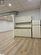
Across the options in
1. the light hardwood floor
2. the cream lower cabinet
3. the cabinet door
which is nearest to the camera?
the light hardwood floor

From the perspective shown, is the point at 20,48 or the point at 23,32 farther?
the point at 23,32

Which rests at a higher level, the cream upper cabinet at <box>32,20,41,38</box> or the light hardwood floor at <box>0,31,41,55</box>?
the cream upper cabinet at <box>32,20,41,38</box>

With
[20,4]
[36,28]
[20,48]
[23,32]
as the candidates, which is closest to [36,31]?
[36,28]

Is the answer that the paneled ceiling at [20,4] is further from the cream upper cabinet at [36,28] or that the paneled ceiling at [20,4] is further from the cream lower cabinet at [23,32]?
the cream lower cabinet at [23,32]

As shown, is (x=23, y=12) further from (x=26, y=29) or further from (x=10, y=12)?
(x=26, y=29)

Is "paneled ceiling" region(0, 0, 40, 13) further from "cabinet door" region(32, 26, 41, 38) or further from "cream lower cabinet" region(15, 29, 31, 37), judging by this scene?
"cream lower cabinet" region(15, 29, 31, 37)

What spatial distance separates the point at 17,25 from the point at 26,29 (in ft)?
3.56

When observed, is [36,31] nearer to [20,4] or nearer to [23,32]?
[23,32]

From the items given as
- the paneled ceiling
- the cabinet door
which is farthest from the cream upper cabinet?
the paneled ceiling

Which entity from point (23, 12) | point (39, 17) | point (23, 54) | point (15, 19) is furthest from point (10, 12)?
point (23, 54)

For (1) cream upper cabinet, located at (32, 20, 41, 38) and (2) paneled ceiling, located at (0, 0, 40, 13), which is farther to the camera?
(1) cream upper cabinet, located at (32, 20, 41, 38)

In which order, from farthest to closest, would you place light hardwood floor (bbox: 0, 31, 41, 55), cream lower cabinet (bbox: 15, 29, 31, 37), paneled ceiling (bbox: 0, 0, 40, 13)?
cream lower cabinet (bbox: 15, 29, 31, 37) < paneled ceiling (bbox: 0, 0, 40, 13) < light hardwood floor (bbox: 0, 31, 41, 55)

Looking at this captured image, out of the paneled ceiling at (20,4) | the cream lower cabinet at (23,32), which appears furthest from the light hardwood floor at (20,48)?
the cream lower cabinet at (23,32)

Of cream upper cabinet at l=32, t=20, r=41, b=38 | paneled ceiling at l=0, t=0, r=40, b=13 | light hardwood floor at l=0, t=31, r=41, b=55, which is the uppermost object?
paneled ceiling at l=0, t=0, r=40, b=13
